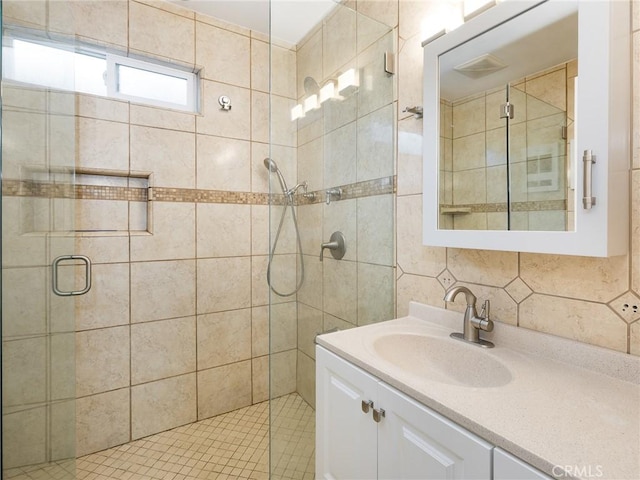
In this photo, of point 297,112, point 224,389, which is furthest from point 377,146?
point 224,389

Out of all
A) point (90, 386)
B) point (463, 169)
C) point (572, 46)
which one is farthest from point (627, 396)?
point (90, 386)

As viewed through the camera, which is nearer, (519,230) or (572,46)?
(572,46)

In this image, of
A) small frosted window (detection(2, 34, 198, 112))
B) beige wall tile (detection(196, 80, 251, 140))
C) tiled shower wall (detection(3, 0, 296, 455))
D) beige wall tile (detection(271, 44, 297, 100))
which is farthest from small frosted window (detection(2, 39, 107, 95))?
beige wall tile (detection(271, 44, 297, 100))

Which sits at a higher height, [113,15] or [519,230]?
[113,15]

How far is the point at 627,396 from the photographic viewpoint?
0.76 m

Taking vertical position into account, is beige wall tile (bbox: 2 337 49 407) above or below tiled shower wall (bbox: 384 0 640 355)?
below

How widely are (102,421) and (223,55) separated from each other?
96.1 inches

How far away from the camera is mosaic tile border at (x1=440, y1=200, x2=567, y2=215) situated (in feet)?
3.08

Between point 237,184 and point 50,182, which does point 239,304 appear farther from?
point 50,182

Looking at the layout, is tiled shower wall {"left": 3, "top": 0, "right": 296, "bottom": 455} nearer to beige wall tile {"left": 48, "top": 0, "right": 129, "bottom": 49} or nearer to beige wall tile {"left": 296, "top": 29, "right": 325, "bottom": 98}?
beige wall tile {"left": 48, "top": 0, "right": 129, "bottom": 49}

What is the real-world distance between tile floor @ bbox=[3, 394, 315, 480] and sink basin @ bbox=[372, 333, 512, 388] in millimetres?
522

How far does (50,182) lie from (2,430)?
98 cm

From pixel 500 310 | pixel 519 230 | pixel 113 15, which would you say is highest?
pixel 113 15

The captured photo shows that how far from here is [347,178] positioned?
1545mm
